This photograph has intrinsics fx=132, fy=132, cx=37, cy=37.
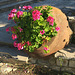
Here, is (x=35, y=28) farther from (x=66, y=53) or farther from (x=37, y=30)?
(x=66, y=53)

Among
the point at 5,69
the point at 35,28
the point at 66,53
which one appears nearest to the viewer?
the point at 35,28

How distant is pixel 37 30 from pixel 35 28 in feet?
0.22

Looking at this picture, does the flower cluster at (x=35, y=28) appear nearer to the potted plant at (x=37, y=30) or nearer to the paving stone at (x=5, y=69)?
the potted plant at (x=37, y=30)

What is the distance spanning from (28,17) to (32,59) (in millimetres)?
1130

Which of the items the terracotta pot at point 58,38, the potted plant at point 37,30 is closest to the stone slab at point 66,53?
the terracotta pot at point 58,38

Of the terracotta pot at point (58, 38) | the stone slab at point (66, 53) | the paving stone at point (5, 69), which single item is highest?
the terracotta pot at point (58, 38)

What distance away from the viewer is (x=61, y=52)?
10.6 feet

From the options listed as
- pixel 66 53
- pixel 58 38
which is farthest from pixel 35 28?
pixel 66 53

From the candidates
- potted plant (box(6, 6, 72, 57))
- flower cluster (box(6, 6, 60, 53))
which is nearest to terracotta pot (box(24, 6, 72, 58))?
potted plant (box(6, 6, 72, 57))

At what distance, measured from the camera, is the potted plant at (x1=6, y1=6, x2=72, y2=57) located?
2981mm

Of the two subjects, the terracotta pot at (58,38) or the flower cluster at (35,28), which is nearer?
the flower cluster at (35,28)

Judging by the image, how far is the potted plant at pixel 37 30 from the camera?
9.78 ft

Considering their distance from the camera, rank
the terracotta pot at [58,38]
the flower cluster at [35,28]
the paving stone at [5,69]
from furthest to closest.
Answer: the paving stone at [5,69]
the terracotta pot at [58,38]
the flower cluster at [35,28]

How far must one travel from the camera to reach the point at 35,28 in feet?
9.86
